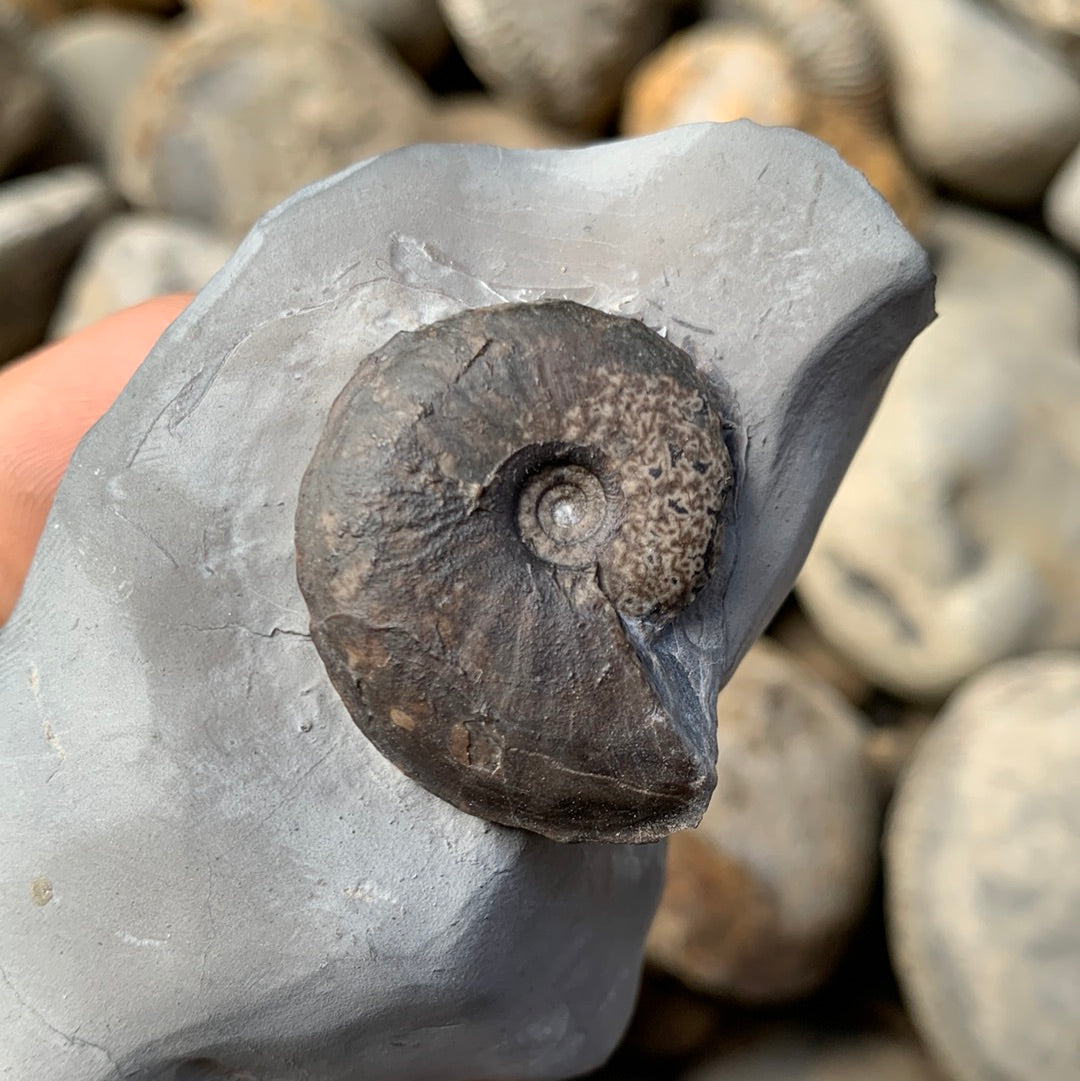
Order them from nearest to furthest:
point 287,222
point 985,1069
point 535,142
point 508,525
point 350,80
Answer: point 508,525
point 287,222
point 985,1069
point 350,80
point 535,142

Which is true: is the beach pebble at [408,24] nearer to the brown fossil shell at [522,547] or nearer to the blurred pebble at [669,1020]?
the brown fossil shell at [522,547]

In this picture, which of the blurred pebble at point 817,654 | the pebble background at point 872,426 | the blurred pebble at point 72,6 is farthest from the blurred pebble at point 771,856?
the blurred pebble at point 72,6

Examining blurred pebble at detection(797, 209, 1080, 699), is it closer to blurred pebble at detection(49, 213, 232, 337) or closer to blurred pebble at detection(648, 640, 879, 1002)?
blurred pebble at detection(648, 640, 879, 1002)

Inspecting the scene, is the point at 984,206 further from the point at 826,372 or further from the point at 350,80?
the point at 826,372

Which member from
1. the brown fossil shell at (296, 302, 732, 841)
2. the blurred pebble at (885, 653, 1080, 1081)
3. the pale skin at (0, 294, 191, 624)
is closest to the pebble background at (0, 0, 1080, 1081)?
the blurred pebble at (885, 653, 1080, 1081)

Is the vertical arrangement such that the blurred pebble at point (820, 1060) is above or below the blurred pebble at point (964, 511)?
below

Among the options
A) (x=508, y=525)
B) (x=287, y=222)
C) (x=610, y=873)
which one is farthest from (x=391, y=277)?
(x=610, y=873)

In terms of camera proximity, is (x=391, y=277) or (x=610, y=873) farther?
(x=610, y=873)

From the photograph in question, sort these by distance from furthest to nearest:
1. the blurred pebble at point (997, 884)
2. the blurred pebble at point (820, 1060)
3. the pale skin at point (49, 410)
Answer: the blurred pebble at point (820, 1060) < the blurred pebble at point (997, 884) < the pale skin at point (49, 410)
